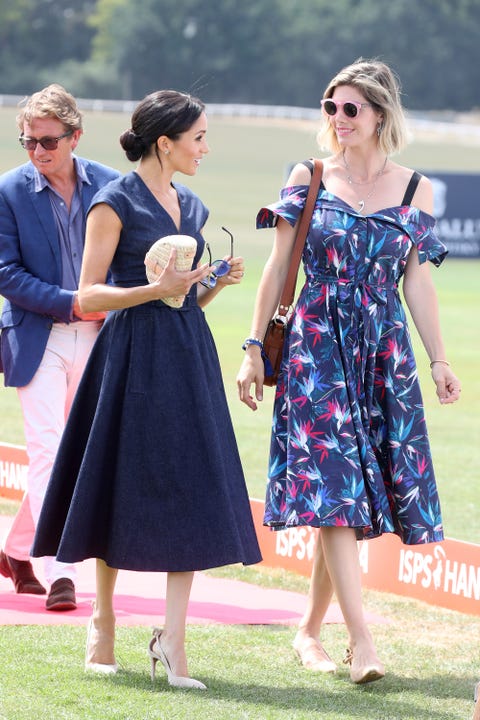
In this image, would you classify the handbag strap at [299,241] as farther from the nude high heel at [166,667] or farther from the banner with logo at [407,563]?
the banner with logo at [407,563]

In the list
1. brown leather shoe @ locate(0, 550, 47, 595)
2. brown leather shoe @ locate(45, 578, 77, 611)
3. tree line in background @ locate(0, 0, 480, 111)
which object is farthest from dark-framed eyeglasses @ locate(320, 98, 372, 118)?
tree line in background @ locate(0, 0, 480, 111)

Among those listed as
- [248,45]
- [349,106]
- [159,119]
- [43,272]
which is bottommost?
[43,272]

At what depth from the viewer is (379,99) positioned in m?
5.09

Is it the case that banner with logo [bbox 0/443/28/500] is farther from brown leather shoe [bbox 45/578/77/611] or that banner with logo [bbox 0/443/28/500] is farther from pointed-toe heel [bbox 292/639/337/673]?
pointed-toe heel [bbox 292/639/337/673]

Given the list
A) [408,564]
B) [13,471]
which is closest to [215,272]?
[408,564]

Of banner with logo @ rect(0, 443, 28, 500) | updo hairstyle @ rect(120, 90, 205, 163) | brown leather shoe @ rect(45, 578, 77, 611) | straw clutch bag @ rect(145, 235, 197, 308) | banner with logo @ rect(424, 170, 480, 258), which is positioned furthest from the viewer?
banner with logo @ rect(424, 170, 480, 258)

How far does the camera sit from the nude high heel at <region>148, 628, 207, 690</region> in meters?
4.62

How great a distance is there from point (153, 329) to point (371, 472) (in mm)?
884

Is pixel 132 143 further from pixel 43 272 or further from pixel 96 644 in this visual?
pixel 96 644

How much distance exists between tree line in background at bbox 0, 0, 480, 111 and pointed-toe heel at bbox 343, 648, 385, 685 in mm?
89478

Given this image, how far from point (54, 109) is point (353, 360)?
5.81 ft

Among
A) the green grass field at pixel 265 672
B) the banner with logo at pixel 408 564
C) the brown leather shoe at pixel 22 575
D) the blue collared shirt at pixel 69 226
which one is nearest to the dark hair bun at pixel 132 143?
the blue collared shirt at pixel 69 226

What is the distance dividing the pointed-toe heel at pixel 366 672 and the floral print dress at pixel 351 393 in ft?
1.48

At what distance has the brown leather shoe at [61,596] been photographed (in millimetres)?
5695
